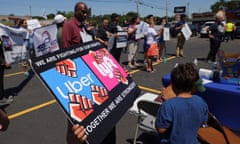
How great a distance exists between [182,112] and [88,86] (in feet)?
2.51

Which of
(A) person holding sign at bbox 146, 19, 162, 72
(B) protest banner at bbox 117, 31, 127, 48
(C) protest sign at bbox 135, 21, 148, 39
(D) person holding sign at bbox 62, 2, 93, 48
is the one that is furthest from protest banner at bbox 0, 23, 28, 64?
(D) person holding sign at bbox 62, 2, 93, 48

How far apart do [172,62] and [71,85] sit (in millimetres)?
7985

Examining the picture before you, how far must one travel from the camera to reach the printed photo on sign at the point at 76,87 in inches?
53.7

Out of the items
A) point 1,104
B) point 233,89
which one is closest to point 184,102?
point 233,89

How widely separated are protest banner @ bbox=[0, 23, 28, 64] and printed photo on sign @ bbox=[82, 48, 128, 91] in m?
4.72

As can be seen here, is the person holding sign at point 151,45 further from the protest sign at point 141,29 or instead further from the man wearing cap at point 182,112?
the man wearing cap at point 182,112

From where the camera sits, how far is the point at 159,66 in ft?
27.1

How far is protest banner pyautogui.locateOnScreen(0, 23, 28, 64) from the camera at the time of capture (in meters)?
5.93

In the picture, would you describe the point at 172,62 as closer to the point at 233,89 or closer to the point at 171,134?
the point at 233,89

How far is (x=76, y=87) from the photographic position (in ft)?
4.85

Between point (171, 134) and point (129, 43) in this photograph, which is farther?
point (129, 43)

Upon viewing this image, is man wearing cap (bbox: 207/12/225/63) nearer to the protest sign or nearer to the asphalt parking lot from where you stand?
the protest sign

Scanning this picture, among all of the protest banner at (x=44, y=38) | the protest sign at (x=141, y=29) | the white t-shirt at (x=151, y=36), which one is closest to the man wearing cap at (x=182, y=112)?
the protest banner at (x=44, y=38)

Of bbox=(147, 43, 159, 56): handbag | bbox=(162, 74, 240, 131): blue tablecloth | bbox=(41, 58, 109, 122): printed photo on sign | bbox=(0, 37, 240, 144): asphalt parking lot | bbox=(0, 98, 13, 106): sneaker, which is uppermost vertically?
bbox=(41, 58, 109, 122): printed photo on sign
